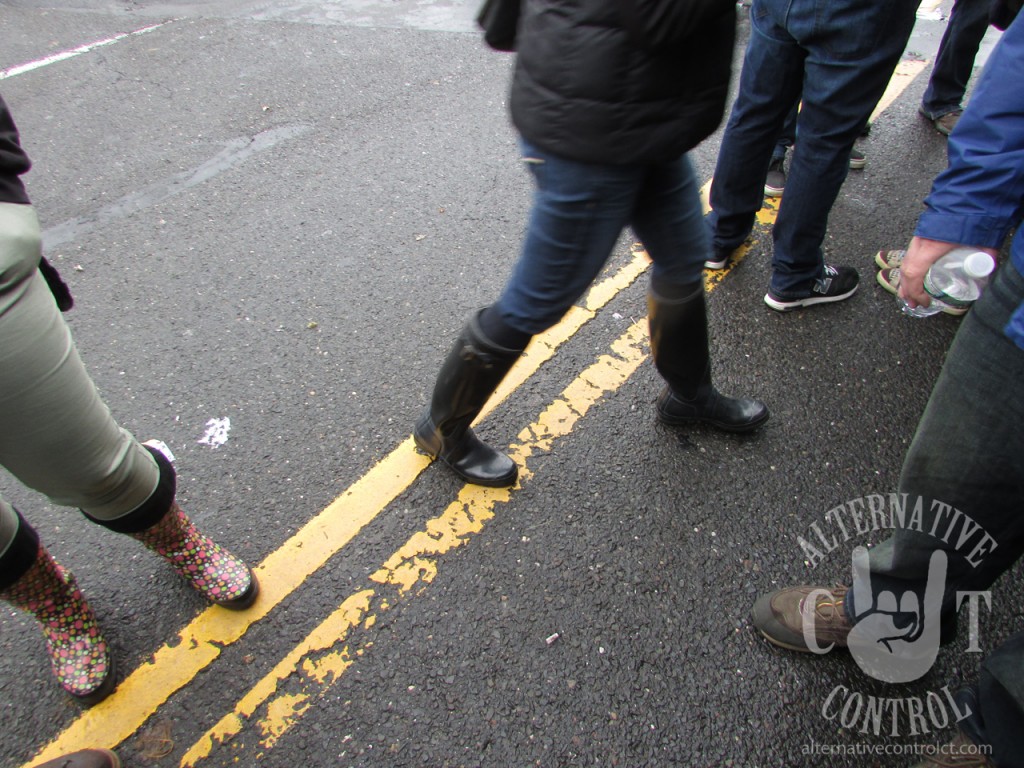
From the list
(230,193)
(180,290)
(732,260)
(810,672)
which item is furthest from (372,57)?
(810,672)

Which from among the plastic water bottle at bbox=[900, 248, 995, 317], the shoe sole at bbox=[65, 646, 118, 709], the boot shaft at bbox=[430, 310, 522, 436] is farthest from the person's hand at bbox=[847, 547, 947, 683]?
the shoe sole at bbox=[65, 646, 118, 709]

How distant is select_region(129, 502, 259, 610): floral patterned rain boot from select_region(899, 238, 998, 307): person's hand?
5.89 ft

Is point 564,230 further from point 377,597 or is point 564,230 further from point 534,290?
point 377,597

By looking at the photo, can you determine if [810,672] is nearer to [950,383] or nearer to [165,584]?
[950,383]

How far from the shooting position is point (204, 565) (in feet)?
6.22

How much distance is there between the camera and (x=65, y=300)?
1633 mm

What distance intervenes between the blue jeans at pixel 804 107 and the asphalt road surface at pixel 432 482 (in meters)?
0.31

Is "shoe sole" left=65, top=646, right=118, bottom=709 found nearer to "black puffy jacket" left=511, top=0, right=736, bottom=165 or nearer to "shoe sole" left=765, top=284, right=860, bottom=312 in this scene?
"black puffy jacket" left=511, top=0, right=736, bottom=165

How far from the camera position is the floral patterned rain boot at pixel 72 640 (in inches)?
67.4

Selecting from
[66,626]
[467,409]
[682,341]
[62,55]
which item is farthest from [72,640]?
[62,55]

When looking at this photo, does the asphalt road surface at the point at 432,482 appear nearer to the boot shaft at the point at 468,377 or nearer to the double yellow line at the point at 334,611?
the double yellow line at the point at 334,611

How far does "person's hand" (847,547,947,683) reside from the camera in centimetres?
147

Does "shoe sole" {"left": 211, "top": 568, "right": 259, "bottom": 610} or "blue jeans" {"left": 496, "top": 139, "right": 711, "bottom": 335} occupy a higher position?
"blue jeans" {"left": 496, "top": 139, "right": 711, "bottom": 335}

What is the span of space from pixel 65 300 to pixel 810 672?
2070 mm
